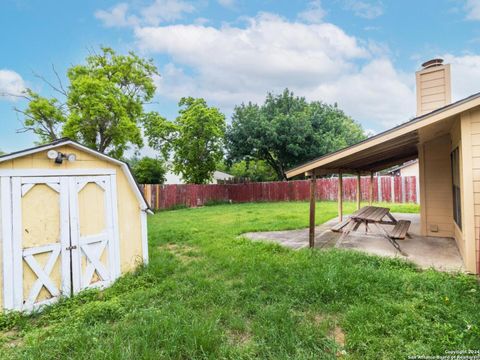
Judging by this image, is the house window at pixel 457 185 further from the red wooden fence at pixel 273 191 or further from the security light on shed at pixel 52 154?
the red wooden fence at pixel 273 191

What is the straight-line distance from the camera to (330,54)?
16.4 meters

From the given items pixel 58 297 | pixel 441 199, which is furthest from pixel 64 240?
pixel 441 199

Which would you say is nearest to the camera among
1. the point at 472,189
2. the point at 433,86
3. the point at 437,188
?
the point at 472,189

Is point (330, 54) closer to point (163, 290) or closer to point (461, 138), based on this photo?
point (461, 138)

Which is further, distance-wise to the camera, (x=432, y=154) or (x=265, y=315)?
(x=432, y=154)

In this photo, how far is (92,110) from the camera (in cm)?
1847

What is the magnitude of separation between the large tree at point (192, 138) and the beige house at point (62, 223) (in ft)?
55.2

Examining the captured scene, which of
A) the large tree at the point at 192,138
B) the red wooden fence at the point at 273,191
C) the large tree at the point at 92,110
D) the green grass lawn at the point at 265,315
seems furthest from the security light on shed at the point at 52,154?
the large tree at the point at 192,138

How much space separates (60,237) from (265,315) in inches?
119

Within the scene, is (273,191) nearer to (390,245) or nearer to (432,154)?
(432,154)

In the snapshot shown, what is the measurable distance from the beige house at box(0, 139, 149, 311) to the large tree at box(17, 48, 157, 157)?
16.7 meters

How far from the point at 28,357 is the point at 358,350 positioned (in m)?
2.91

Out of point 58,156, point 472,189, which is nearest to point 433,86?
point 472,189

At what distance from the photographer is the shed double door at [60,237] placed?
346 cm
